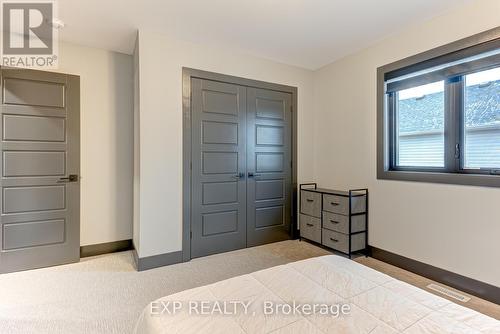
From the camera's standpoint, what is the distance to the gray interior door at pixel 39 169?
8.91ft

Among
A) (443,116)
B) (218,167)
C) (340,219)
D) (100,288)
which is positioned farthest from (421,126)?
(100,288)

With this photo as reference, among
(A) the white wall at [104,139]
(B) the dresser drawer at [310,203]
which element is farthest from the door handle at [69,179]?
(B) the dresser drawer at [310,203]

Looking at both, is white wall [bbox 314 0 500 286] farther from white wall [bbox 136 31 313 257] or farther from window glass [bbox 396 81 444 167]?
white wall [bbox 136 31 313 257]

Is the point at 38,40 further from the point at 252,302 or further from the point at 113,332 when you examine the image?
the point at 252,302

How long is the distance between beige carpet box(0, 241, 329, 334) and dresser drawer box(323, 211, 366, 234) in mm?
400

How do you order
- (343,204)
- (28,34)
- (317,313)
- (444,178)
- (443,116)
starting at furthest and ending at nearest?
(343,204), (28,34), (443,116), (444,178), (317,313)

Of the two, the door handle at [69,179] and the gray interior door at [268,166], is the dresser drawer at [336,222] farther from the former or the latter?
the door handle at [69,179]

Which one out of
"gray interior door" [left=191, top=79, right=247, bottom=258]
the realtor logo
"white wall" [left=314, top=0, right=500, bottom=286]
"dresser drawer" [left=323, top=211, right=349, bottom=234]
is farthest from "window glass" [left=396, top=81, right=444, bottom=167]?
the realtor logo

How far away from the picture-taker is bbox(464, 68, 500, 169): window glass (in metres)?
2.26

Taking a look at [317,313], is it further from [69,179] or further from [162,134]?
[69,179]

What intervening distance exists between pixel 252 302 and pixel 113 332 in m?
1.21

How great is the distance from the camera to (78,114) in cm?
300

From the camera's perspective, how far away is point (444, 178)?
2463 mm

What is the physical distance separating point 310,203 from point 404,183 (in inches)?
46.7
